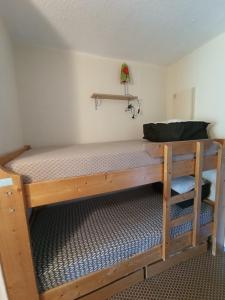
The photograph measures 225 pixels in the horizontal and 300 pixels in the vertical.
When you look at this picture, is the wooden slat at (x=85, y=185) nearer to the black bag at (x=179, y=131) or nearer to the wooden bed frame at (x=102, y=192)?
the wooden bed frame at (x=102, y=192)

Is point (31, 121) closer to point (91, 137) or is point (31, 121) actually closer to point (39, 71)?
point (39, 71)

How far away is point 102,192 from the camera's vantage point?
3.62ft

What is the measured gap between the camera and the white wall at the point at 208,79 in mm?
1645

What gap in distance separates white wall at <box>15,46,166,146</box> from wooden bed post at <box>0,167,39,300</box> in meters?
1.12

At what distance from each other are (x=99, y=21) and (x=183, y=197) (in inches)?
71.3

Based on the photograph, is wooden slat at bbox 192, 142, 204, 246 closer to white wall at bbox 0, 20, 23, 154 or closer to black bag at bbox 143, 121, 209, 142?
black bag at bbox 143, 121, 209, 142

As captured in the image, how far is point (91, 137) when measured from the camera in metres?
2.10

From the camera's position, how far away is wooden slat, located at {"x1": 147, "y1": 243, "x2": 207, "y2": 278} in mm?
1418

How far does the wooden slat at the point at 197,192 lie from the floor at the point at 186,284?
0.24m

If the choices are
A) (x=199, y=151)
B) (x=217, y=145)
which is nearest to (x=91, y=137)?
(x=199, y=151)

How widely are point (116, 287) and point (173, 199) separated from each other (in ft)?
2.91

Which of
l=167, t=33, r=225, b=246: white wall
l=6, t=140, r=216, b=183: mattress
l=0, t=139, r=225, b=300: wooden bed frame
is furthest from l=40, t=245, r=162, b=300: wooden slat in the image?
l=167, t=33, r=225, b=246: white wall

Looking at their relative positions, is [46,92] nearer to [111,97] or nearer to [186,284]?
[111,97]

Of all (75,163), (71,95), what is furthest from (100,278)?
(71,95)
